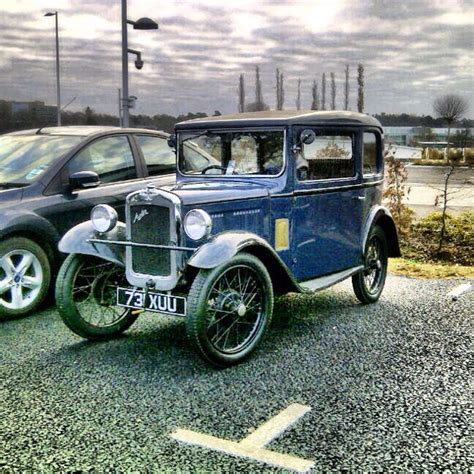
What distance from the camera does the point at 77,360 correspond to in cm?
487

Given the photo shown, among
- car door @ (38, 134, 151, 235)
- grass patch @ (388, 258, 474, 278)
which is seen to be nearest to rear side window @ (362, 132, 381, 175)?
grass patch @ (388, 258, 474, 278)

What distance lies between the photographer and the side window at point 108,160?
21.9 feet

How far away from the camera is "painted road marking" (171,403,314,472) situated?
3.27m

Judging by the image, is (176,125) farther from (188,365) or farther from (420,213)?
(420,213)

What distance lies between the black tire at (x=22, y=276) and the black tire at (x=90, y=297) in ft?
2.48

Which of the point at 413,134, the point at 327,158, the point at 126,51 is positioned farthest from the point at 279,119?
the point at 413,134

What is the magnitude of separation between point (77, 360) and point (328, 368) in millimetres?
1863

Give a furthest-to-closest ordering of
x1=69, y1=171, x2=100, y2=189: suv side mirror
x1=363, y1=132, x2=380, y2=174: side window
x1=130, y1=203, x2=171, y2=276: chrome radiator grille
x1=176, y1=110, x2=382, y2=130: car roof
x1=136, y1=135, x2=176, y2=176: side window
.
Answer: x1=136, y1=135, x2=176, y2=176: side window < x1=363, y1=132, x2=380, y2=174: side window < x1=69, y1=171, x2=100, y2=189: suv side mirror < x1=176, y1=110, x2=382, y2=130: car roof < x1=130, y1=203, x2=171, y2=276: chrome radiator grille

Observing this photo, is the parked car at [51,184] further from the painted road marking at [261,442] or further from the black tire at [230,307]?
the painted road marking at [261,442]

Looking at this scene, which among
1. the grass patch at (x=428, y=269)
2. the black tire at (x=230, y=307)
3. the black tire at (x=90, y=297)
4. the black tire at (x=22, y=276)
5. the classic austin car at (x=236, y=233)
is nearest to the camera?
the black tire at (x=230, y=307)

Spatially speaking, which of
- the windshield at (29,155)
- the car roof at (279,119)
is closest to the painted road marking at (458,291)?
the car roof at (279,119)

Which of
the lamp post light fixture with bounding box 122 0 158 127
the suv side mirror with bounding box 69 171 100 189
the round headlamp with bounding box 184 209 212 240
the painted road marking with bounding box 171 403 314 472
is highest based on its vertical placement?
the lamp post light fixture with bounding box 122 0 158 127

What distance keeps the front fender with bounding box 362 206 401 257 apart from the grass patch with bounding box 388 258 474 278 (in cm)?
148

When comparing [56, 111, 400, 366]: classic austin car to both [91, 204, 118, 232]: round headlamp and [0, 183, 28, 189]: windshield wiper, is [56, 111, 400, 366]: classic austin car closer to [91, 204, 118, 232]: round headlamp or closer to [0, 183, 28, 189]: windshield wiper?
[91, 204, 118, 232]: round headlamp
